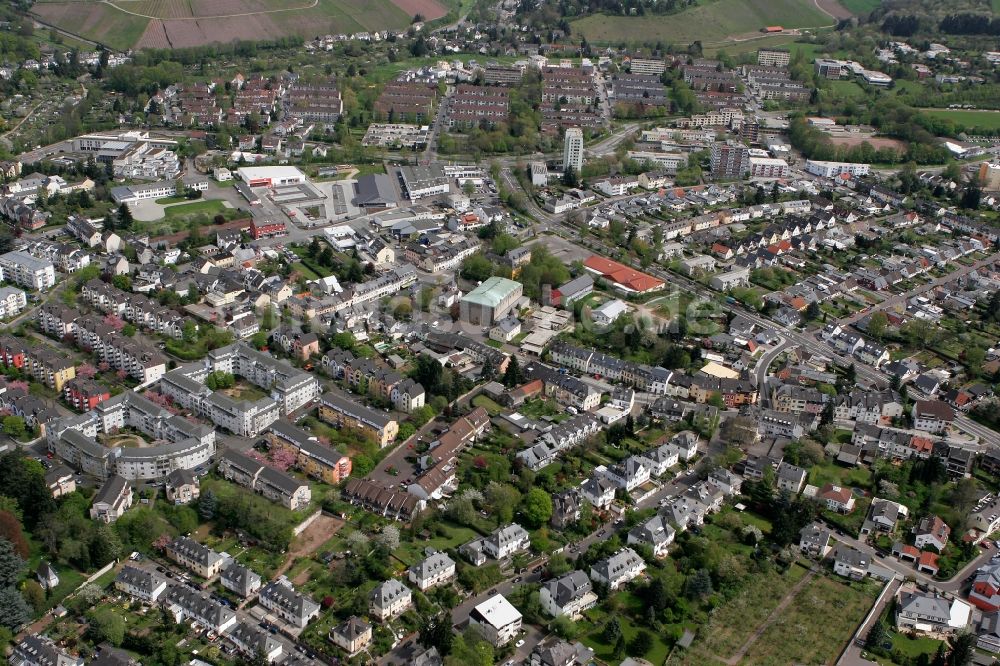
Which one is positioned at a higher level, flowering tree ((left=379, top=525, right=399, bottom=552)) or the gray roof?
flowering tree ((left=379, top=525, right=399, bottom=552))

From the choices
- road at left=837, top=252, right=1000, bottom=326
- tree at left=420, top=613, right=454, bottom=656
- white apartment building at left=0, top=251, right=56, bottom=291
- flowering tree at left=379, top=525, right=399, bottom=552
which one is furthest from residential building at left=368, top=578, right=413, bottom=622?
road at left=837, top=252, right=1000, bottom=326

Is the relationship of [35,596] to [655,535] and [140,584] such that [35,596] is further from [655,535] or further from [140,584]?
[655,535]

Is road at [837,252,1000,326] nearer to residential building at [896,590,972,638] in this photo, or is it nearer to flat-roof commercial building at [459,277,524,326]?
flat-roof commercial building at [459,277,524,326]

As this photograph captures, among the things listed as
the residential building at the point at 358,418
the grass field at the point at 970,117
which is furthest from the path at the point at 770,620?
the grass field at the point at 970,117

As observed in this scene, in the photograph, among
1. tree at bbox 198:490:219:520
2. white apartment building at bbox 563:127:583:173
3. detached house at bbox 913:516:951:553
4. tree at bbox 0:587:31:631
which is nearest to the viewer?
tree at bbox 0:587:31:631

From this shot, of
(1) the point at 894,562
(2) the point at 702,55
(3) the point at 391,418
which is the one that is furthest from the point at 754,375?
(2) the point at 702,55

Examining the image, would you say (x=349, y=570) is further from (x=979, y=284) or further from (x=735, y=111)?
(x=735, y=111)
